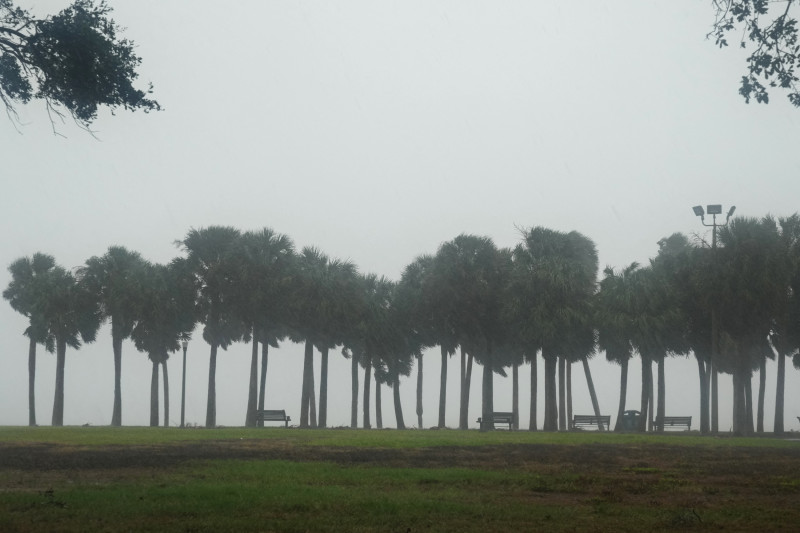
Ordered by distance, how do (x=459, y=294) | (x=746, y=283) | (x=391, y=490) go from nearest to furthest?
(x=391, y=490) < (x=746, y=283) < (x=459, y=294)

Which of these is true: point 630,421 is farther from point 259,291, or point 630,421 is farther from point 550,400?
point 259,291

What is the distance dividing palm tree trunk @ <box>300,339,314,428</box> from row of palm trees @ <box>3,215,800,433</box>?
0.10m

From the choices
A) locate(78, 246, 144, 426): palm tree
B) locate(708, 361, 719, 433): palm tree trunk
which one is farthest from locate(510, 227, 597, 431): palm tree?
locate(78, 246, 144, 426): palm tree

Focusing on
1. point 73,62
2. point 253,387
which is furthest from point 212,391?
point 73,62

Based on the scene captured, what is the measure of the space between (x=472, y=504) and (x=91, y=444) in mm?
20318

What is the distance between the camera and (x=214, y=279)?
218 ft

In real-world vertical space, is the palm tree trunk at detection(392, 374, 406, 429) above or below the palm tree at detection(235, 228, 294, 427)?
below

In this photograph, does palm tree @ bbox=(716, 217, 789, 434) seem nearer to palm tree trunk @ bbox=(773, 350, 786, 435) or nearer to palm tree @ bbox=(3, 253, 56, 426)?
palm tree trunk @ bbox=(773, 350, 786, 435)

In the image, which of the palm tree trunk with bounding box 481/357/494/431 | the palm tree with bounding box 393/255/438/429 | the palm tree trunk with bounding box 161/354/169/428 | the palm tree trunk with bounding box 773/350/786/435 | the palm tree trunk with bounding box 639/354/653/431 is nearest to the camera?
the palm tree trunk with bounding box 773/350/786/435

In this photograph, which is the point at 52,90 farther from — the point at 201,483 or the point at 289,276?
the point at 289,276

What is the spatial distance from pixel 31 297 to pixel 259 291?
18.8 metres

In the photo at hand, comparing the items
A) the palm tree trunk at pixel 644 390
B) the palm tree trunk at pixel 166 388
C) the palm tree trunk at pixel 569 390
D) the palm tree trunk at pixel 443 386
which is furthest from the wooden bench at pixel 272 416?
the palm tree trunk at pixel 644 390

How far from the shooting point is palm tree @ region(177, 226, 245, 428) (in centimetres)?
6625

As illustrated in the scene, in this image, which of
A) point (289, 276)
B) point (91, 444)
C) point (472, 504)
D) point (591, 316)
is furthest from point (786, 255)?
point (472, 504)
